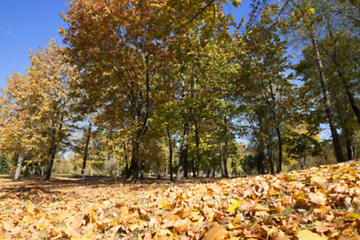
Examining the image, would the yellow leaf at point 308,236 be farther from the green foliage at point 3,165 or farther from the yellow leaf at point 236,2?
the green foliage at point 3,165

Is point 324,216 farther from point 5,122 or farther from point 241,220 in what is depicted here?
point 5,122

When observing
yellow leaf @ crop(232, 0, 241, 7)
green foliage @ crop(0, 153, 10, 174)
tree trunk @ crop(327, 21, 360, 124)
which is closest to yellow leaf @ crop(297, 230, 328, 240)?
yellow leaf @ crop(232, 0, 241, 7)

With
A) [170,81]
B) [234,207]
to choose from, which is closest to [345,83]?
[170,81]

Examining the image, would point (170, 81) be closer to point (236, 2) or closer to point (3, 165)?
point (236, 2)

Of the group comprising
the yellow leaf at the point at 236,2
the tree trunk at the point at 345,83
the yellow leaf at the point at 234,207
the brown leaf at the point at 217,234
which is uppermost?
the tree trunk at the point at 345,83

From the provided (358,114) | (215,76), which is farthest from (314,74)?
(215,76)

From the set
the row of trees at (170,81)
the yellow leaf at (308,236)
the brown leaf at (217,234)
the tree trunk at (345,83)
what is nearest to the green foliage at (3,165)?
the row of trees at (170,81)

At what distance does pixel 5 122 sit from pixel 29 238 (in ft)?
72.5

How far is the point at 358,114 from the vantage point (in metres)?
12.9

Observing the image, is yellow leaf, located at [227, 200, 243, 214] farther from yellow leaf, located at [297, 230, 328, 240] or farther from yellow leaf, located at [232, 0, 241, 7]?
yellow leaf, located at [232, 0, 241, 7]

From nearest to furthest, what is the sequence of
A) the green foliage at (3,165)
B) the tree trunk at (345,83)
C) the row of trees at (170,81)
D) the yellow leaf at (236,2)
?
the yellow leaf at (236,2) < the row of trees at (170,81) < the tree trunk at (345,83) < the green foliage at (3,165)

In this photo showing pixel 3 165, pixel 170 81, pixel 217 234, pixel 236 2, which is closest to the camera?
pixel 217 234

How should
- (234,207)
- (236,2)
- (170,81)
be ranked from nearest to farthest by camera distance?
1. (234,207)
2. (236,2)
3. (170,81)

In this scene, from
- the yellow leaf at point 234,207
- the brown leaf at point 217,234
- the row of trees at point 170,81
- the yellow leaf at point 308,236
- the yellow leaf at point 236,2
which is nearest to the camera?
the yellow leaf at point 308,236
